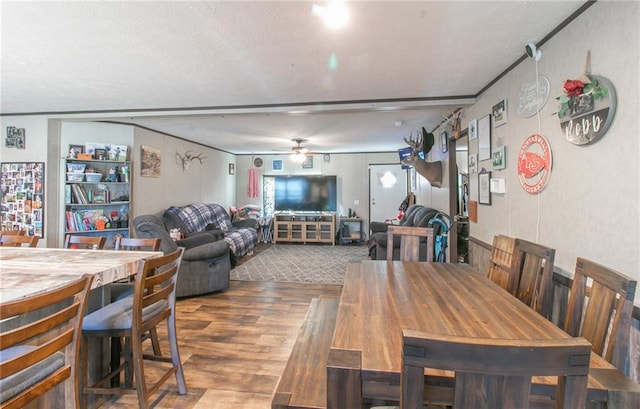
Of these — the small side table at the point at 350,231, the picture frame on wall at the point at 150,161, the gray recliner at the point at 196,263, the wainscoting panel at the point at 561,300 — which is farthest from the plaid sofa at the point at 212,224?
the wainscoting panel at the point at 561,300

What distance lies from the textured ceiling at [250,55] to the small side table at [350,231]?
13.9ft

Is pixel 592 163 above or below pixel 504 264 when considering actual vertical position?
above

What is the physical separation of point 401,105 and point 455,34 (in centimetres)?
134

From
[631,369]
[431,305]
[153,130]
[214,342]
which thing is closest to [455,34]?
[431,305]

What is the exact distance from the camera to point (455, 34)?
1.93m

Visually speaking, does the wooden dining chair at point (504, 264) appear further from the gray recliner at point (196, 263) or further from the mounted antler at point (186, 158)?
the mounted antler at point (186, 158)

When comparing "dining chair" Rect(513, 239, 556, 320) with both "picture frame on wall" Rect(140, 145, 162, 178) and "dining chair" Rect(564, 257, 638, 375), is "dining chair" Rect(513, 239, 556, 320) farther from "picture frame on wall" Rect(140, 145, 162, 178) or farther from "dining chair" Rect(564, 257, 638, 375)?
"picture frame on wall" Rect(140, 145, 162, 178)

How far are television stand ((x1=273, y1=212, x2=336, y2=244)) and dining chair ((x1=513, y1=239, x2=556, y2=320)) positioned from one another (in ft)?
18.4

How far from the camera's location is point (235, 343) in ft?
8.63

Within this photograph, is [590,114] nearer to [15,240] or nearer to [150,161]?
[15,240]

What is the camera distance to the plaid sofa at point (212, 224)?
5.14m

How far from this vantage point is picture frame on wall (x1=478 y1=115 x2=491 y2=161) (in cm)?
284

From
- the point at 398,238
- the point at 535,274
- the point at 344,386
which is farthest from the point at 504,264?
the point at 398,238

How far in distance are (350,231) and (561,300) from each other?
6.02 meters
